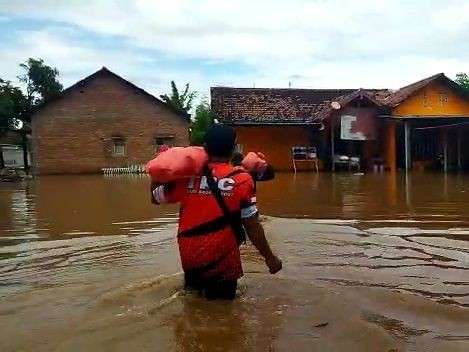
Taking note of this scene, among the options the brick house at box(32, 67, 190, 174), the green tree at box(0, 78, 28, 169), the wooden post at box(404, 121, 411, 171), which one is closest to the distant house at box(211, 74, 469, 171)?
the wooden post at box(404, 121, 411, 171)

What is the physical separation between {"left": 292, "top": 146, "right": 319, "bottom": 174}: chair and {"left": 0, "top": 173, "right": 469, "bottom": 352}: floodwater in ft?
64.1

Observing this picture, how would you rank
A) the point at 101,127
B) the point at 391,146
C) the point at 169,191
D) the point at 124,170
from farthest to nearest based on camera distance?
the point at 101,127 → the point at 124,170 → the point at 391,146 → the point at 169,191

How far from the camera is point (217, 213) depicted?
371cm

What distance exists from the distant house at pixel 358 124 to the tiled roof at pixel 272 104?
0.05m

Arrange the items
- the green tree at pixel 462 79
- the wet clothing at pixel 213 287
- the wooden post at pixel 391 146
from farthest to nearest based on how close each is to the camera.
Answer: the green tree at pixel 462 79 < the wooden post at pixel 391 146 < the wet clothing at pixel 213 287

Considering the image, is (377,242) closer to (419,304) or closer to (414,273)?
(414,273)

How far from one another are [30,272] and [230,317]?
9.23 feet

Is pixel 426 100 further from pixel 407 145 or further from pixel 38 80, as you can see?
pixel 38 80

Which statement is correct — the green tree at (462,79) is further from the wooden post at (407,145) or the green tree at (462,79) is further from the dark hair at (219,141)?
the dark hair at (219,141)

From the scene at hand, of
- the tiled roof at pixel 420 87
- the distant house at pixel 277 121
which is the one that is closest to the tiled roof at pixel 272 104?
the distant house at pixel 277 121

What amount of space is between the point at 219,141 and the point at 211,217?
0.49 m

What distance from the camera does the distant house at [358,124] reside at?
28766 mm

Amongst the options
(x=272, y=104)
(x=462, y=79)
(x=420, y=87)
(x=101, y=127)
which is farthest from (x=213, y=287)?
(x=462, y=79)

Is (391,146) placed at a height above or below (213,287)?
above
